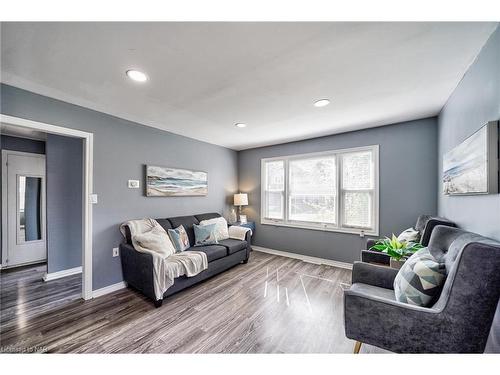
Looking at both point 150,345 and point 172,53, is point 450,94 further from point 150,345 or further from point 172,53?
point 150,345

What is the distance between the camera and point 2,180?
127 inches

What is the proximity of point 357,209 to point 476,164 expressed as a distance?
199 centimetres

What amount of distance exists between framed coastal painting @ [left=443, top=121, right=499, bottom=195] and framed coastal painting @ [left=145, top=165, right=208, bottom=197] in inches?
139

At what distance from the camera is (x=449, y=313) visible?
1.03 m

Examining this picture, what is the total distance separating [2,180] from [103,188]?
7.68 feet

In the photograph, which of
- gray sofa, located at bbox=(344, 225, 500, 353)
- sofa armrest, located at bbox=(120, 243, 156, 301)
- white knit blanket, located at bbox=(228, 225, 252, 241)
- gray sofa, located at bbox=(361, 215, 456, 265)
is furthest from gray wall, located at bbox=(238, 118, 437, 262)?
sofa armrest, located at bbox=(120, 243, 156, 301)

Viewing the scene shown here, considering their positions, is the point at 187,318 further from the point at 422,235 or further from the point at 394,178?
the point at 394,178

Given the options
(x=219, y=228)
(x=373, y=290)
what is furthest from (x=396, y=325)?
(x=219, y=228)

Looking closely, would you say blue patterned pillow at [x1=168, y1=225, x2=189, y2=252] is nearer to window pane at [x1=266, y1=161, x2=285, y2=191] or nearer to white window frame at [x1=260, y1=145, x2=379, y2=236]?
white window frame at [x1=260, y1=145, x2=379, y2=236]

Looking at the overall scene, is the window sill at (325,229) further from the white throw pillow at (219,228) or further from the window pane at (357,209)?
the white throw pillow at (219,228)

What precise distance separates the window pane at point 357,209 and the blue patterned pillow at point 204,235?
234 centimetres

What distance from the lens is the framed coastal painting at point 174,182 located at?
303cm

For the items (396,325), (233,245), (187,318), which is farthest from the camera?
(233,245)
